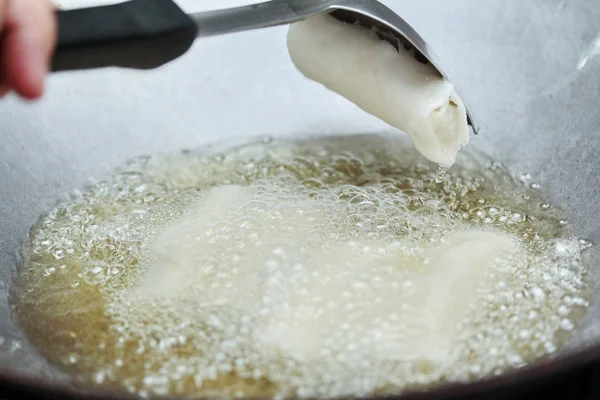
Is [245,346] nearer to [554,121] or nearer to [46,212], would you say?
[46,212]

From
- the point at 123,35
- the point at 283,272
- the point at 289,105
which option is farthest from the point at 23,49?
the point at 289,105

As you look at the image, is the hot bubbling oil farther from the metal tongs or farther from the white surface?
the metal tongs

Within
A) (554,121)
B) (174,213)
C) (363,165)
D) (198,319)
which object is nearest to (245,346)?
(198,319)

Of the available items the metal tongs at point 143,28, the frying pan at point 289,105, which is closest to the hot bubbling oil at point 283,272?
the frying pan at point 289,105

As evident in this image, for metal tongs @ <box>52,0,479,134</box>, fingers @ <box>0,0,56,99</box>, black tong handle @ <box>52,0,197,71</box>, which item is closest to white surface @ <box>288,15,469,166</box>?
metal tongs @ <box>52,0,479,134</box>

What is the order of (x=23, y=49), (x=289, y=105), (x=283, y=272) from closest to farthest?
(x=23, y=49)
(x=283, y=272)
(x=289, y=105)

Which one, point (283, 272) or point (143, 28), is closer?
point (143, 28)

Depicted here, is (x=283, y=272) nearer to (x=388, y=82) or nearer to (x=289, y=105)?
(x=388, y=82)
